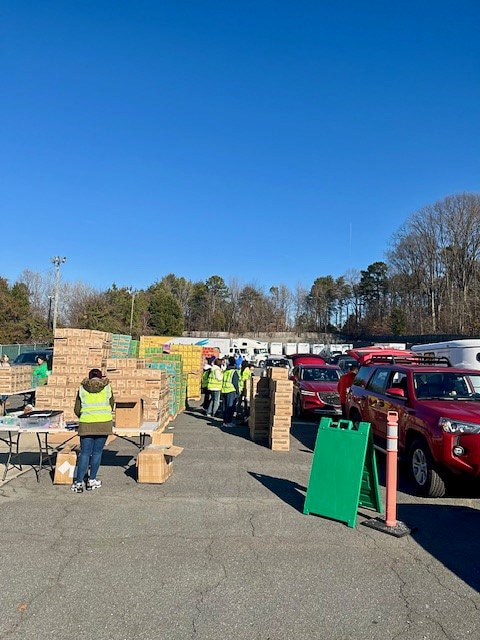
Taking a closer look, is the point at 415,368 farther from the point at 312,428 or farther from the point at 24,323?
the point at 24,323

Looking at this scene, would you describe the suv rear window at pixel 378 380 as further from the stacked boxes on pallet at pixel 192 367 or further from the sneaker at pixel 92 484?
the stacked boxes on pallet at pixel 192 367

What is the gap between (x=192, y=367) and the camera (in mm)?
22500

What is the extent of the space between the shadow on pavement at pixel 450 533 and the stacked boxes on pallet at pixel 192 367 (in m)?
14.9

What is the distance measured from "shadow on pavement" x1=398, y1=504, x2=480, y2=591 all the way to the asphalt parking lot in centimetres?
2

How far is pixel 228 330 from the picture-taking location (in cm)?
9525

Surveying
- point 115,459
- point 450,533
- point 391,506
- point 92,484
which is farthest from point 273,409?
point 450,533

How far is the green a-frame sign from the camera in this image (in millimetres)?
6129

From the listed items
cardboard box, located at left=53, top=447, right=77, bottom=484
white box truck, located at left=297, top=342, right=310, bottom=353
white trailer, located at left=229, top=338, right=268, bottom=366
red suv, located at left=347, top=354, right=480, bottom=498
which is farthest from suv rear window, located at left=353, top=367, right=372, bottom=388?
white box truck, located at left=297, top=342, right=310, bottom=353

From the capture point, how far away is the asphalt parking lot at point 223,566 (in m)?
3.85

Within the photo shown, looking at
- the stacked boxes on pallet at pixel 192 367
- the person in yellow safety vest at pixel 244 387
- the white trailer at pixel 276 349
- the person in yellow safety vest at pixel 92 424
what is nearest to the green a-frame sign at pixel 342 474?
the person in yellow safety vest at pixel 92 424

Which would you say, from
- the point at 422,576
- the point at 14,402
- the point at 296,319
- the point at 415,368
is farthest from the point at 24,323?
the point at 296,319

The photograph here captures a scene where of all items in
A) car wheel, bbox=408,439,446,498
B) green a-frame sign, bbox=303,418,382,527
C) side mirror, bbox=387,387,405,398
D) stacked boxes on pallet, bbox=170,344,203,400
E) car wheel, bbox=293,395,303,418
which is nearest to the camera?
green a-frame sign, bbox=303,418,382,527

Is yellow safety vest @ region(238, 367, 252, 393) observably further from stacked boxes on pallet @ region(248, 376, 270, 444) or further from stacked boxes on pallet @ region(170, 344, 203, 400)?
stacked boxes on pallet @ region(170, 344, 203, 400)

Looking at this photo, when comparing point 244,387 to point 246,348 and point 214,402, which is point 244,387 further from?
point 246,348
